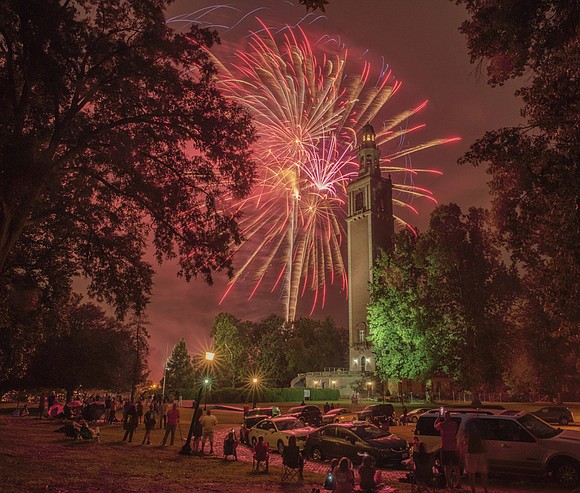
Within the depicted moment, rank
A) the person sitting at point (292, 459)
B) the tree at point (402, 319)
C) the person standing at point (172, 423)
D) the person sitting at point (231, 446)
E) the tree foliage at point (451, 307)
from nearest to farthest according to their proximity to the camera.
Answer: the person sitting at point (292, 459)
the person sitting at point (231, 446)
the person standing at point (172, 423)
the tree foliage at point (451, 307)
the tree at point (402, 319)

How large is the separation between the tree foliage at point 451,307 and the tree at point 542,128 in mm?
29820

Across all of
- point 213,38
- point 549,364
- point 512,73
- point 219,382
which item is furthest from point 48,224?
point 219,382

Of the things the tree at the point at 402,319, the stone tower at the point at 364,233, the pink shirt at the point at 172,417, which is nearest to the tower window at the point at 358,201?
the stone tower at the point at 364,233

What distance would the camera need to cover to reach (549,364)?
58750 millimetres

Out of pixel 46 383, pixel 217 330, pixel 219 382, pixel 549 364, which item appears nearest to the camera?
pixel 46 383

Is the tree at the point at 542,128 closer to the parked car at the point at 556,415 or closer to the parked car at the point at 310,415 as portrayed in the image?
the parked car at the point at 310,415

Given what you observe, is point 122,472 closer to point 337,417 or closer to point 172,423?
point 172,423

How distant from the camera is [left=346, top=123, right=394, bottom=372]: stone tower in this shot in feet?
280

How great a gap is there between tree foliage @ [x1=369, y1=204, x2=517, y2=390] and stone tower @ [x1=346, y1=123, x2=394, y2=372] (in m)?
33.3

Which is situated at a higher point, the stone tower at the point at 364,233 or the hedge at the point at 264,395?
the stone tower at the point at 364,233

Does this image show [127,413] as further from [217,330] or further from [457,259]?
[217,330]

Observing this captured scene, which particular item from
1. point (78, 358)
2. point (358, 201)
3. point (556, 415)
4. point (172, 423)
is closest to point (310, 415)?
point (172, 423)

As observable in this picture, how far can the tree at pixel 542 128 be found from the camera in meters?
13.0

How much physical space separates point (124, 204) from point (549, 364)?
2200 inches
